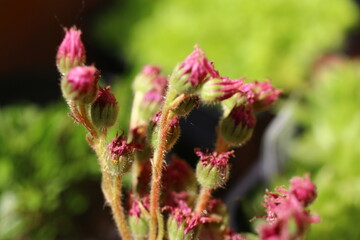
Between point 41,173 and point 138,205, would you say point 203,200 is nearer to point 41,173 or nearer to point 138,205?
point 138,205

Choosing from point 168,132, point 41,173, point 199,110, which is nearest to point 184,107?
point 168,132

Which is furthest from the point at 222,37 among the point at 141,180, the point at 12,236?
the point at 141,180

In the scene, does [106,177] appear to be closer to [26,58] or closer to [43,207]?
[43,207]

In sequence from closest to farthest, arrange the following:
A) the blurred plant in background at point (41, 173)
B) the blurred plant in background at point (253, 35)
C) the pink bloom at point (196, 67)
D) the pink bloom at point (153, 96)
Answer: the pink bloom at point (196, 67), the pink bloom at point (153, 96), the blurred plant in background at point (41, 173), the blurred plant in background at point (253, 35)

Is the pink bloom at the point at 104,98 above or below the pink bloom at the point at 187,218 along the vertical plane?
above

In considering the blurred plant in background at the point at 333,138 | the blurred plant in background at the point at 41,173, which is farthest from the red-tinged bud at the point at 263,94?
the blurred plant in background at the point at 41,173

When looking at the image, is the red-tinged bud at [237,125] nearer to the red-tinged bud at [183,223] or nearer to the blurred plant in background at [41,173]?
the red-tinged bud at [183,223]
